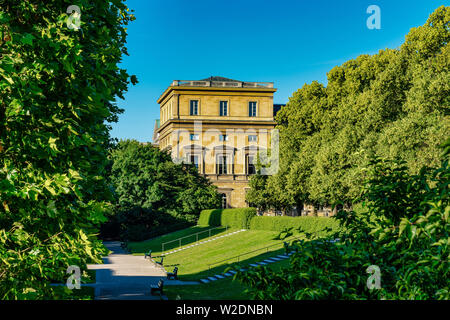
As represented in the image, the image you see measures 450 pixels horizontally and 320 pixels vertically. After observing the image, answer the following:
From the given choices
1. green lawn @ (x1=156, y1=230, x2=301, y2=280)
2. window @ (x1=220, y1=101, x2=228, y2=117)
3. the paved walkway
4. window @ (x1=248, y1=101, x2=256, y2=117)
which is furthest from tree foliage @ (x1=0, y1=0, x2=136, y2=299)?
window @ (x1=248, y1=101, x2=256, y2=117)

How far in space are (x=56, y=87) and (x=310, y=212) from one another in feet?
193

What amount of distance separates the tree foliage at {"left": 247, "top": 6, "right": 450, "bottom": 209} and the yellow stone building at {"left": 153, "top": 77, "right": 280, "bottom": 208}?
88.4 feet

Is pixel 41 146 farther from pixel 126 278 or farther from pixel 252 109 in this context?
pixel 252 109

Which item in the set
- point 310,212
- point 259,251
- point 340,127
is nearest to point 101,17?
point 259,251

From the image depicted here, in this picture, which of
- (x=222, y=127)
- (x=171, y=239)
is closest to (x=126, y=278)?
(x=171, y=239)

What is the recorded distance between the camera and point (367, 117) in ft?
116

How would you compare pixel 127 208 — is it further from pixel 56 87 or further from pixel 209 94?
pixel 56 87

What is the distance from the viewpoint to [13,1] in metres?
6.45

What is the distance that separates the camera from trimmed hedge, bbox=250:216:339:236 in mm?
33278

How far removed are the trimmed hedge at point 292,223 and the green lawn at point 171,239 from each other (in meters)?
5.59

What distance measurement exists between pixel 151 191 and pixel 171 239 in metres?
7.49

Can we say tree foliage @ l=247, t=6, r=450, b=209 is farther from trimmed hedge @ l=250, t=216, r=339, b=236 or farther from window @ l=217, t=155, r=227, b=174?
window @ l=217, t=155, r=227, b=174

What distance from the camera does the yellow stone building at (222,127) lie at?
3044 inches

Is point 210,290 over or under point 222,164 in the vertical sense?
under
